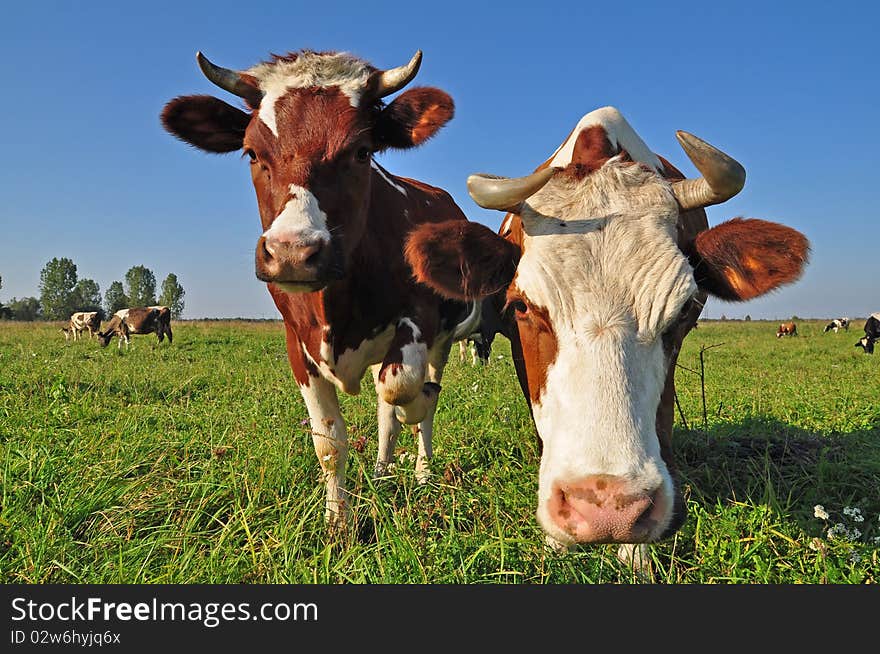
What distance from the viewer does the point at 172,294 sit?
9969cm

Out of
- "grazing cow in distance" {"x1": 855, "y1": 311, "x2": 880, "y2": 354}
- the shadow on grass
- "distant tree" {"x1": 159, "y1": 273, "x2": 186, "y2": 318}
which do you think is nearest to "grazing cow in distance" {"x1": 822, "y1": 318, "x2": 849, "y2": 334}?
"grazing cow in distance" {"x1": 855, "y1": 311, "x2": 880, "y2": 354}

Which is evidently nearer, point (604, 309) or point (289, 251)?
point (604, 309)

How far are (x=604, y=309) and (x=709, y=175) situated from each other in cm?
92

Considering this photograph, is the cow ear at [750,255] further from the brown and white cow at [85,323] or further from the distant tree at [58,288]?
the distant tree at [58,288]

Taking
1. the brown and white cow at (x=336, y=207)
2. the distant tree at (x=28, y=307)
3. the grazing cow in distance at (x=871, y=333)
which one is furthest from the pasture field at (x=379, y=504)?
the distant tree at (x=28, y=307)

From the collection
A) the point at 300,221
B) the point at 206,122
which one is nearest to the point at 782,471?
the point at 300,221

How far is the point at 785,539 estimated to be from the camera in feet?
11.1

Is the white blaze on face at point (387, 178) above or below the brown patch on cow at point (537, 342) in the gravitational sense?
above

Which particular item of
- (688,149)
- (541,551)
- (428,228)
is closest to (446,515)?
(541,551)

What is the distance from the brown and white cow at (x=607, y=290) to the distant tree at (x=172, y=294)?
3945 inches

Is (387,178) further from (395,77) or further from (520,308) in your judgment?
(520,308)

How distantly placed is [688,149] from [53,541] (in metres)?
3.64

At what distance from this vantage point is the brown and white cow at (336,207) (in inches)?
139

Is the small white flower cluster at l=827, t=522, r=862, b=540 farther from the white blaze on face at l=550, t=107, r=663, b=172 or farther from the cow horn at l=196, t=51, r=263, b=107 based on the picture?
the cow horn at l=196, t=51, r=263, b=107
